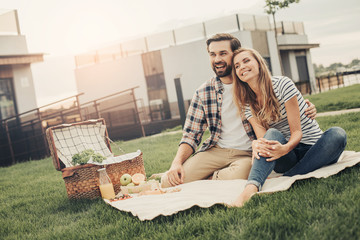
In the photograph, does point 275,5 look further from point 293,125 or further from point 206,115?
point 293,125

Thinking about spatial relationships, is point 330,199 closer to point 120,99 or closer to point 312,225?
point 312,225

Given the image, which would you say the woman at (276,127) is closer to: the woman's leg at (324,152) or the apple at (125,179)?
the woman's leg at (324,152)

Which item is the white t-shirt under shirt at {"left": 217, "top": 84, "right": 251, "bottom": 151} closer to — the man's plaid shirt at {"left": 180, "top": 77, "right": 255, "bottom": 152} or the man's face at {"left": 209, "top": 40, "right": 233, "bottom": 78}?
the man's plaid shirt at {"left": 180, "top": 77, "right": 255, "bottom": 152}

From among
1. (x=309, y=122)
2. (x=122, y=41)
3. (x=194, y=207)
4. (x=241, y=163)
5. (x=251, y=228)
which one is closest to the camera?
(x=251, y=228)

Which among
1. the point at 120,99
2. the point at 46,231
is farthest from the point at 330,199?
the point at 120,99

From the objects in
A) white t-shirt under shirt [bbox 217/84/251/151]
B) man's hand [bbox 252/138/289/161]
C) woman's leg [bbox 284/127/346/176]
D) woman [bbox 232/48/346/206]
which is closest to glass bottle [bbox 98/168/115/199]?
white t-shirt under shirt [bbox 217/84/251/151]

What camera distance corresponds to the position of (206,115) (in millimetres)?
3533

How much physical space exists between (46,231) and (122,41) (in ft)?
62.7

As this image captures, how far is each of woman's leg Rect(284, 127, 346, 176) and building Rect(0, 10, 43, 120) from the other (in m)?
11.0

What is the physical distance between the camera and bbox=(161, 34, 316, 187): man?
3373mm

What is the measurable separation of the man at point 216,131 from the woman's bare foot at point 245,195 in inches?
27.2

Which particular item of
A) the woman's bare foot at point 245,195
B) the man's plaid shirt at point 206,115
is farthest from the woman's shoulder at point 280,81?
the woman's bare foot at point 245,195

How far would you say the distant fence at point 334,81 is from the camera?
20.3 meters

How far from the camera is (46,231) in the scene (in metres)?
2.78
